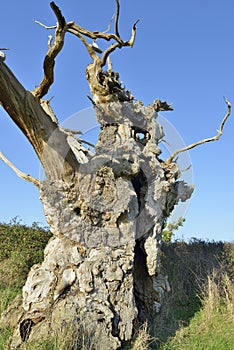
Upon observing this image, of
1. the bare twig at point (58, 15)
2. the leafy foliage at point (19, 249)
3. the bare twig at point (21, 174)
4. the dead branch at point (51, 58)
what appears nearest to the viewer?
the bare twig at point (58, 15)

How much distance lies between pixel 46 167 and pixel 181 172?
2.86 metres

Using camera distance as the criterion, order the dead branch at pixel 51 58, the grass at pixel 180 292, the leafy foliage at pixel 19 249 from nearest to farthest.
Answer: the dead branch at pixel 51 58 → the grass at pixel 180 292 → the leafy foliage at pixel 19 249

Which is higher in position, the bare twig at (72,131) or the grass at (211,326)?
the bare twig at (72,131)

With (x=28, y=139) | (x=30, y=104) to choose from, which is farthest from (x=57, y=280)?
(x=30, y=104)

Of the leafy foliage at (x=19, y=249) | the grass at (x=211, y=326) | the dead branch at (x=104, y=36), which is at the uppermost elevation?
the dead branch at (x=104, y=36)

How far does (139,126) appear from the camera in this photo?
22.1 feet

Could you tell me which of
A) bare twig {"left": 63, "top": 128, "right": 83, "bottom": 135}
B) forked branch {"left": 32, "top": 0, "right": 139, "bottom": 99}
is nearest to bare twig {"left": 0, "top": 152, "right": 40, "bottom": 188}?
bare twig {"left": 63, "top": 128, "right": 83, "bottom": 135}

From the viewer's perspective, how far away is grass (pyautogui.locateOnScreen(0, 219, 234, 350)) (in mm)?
5074

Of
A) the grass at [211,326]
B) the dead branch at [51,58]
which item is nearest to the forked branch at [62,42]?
the dead branch at [51,58]

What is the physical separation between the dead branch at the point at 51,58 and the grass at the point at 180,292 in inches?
127

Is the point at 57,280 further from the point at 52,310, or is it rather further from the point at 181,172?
the point at 181,172

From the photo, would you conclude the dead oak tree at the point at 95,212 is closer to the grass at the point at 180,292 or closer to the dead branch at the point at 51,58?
the dead branch at the point at 51,58

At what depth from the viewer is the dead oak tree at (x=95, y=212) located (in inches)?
183

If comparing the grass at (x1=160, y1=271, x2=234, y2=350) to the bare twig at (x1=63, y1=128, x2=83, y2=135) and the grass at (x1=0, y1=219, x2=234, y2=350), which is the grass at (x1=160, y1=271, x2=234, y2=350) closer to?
the grass at (x1=0, y1=219, x2=234, y2=350)
